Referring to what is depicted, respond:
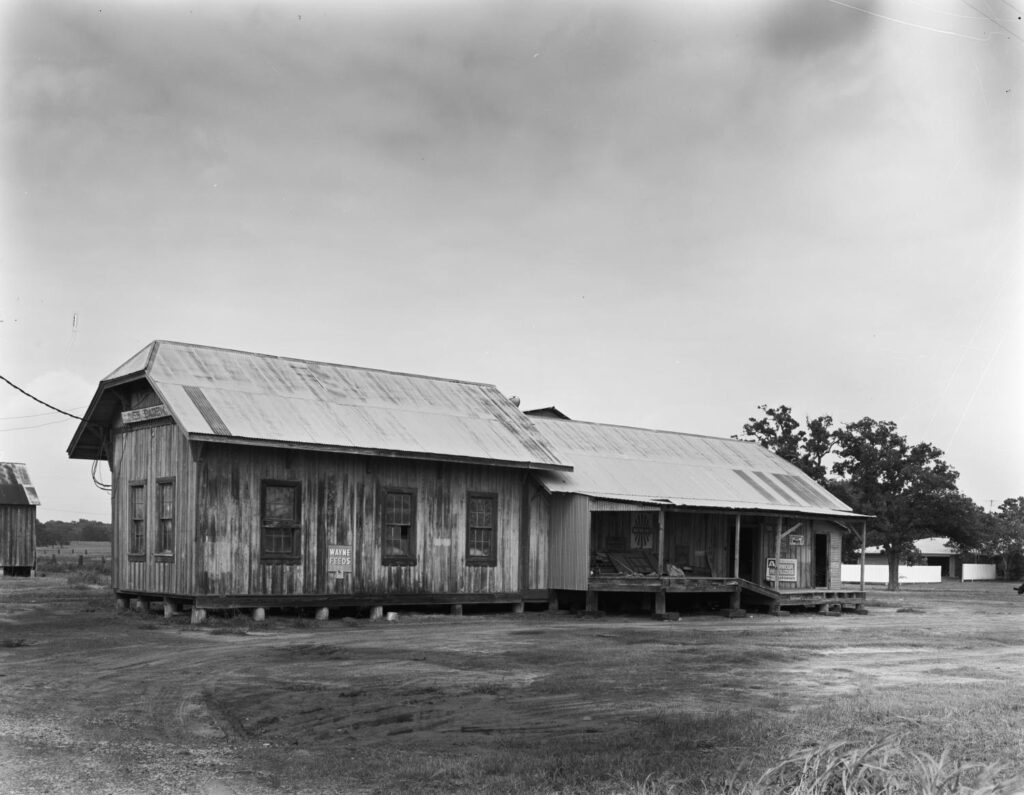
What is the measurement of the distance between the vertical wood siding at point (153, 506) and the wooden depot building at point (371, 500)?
6 centimetres

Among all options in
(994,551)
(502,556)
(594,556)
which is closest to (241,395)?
(502,556)

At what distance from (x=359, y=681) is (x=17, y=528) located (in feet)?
129

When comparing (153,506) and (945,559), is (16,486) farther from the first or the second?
(945,559)

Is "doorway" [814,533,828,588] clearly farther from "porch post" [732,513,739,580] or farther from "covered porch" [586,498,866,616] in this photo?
"porch post" [732,513,739,580]

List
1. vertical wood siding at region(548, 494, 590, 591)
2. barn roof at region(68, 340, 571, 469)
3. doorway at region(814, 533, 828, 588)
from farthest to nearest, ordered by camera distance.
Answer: doorway at region(814, 533, 828, 588) → vertical wood siding at region(548, 494, 590, 591) → barn roof at region(68, 340, 571, 469)

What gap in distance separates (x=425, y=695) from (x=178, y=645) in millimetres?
7103

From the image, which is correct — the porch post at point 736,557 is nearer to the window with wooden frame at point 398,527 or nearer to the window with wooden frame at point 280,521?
the window with wooden frame at point 398,527

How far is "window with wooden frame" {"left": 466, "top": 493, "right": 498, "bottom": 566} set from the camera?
2772cm

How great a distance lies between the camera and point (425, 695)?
12945 mm

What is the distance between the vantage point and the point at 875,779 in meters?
7.19

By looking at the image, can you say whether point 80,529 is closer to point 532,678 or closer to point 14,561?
point 14,561

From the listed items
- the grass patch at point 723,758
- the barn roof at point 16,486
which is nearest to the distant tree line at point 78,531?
the barn roof at point 16,486

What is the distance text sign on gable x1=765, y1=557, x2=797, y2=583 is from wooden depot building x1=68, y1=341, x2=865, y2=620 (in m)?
0.08

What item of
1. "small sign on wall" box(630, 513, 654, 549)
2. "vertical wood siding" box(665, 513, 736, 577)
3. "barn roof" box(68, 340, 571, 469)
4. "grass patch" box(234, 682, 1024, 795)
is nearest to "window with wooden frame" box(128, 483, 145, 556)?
"barn roof" box(68, 340, 571, 469)
